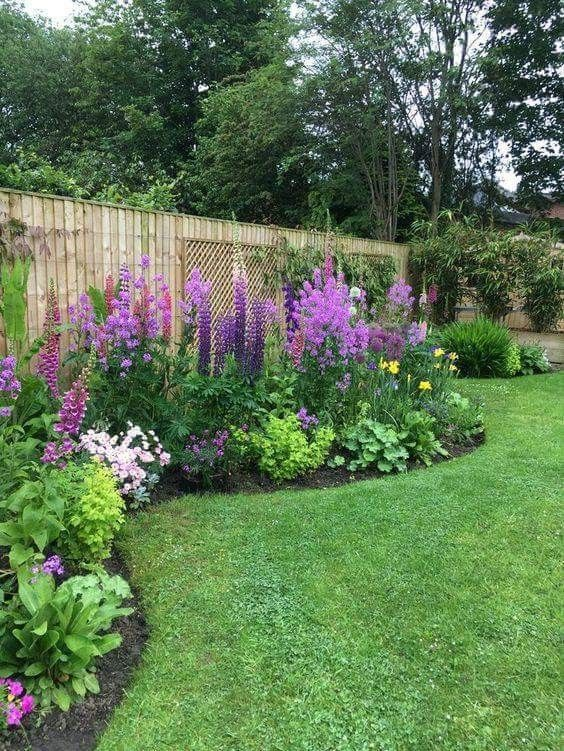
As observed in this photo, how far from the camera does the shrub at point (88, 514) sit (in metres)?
2.43

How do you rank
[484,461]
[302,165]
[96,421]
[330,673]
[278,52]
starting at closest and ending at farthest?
[330,673]
[96,421]
[484,461]
[278,52]
[302,165]

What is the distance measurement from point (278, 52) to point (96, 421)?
10.4 meters

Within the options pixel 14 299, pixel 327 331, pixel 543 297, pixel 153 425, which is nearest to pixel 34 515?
pixel 153 425

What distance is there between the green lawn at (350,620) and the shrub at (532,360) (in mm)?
4909

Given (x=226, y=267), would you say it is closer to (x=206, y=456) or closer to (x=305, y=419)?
(x=305, y=419)

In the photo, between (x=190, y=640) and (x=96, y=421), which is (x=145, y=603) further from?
(x=96, y=421)

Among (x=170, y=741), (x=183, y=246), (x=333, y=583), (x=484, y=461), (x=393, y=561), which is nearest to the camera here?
(x=170, y=741)

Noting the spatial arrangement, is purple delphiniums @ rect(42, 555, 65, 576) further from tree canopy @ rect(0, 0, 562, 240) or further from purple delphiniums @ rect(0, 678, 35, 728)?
tree canopy @ rect(0, 0, 562, 240)

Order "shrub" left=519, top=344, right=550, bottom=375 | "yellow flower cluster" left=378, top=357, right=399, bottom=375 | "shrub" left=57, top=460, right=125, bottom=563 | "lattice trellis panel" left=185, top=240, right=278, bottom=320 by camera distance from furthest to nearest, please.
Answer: "shrub" left=519, top=344, right=550, bottom=375
"lattice trellis panel" left=185, top=240, right=278, bottom=320
"yellow flower cluster" left=378, top=357, right=399, bottom=375
"shrub" left=57, top=460, right=125, bottom=563

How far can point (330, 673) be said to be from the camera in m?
2.08

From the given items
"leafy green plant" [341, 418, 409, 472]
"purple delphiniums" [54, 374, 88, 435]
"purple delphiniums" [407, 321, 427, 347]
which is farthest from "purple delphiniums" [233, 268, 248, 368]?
"purple delphiniums" [407, 321, 427, 347]

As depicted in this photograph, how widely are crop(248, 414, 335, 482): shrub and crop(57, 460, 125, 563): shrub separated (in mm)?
1329

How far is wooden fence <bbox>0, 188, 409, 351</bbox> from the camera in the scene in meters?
3.73

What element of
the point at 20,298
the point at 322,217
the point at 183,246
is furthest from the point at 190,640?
the point at 322,217
